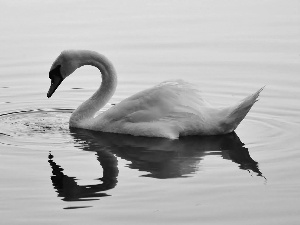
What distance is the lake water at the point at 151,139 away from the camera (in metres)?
9.16

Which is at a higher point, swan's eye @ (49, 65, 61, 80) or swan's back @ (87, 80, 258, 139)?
swan's eye @ (49, 65, 61, 80)

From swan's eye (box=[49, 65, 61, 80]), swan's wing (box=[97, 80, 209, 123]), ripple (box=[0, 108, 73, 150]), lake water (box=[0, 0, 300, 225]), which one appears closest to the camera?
lake water (box=[0, 0, 300, 225])

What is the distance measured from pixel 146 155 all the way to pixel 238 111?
1369 mm

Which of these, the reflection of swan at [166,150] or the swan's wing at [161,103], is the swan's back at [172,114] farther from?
the reflection of swan at [166,150]

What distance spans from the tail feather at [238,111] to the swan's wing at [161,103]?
1.37 ft

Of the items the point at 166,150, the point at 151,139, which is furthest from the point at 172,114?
the point at 166,150

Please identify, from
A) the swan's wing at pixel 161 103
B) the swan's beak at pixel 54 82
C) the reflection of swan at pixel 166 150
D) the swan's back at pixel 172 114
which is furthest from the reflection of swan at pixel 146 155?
the swan's beak at pixel 54 82

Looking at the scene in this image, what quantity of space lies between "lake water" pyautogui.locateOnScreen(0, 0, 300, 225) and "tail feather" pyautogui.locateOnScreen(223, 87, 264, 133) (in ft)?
0.80

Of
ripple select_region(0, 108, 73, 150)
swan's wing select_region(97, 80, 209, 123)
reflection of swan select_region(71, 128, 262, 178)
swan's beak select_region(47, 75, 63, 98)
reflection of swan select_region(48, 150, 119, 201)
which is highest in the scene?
swan's beak select_region(47, 75, 63, 98)

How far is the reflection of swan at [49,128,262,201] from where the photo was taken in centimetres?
1002

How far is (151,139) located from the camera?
39.6 feet

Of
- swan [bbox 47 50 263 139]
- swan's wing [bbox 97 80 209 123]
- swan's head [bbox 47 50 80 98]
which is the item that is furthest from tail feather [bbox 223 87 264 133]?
swan's head [bbox 47 50 80 98]

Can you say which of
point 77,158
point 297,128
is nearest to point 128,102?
point 77,158

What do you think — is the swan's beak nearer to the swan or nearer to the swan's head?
the swan's head
